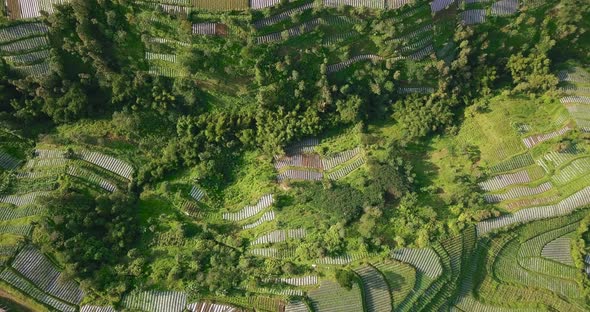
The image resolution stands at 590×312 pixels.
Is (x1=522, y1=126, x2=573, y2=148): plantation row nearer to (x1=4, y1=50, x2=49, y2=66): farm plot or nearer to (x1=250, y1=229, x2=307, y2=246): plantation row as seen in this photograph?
(x1=250, y1=229, x2=307, y2=246): plantation row

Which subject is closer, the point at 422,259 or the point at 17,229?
the point at 17,229

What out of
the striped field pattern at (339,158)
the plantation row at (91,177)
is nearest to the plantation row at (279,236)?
the striped field pattern at (339,158)

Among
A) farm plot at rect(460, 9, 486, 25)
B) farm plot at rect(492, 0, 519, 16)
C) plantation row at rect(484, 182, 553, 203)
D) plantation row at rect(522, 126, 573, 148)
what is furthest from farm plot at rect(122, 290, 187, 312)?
farm plot at rect(492, 0, 519, 16)

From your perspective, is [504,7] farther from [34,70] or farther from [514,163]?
[34,70]

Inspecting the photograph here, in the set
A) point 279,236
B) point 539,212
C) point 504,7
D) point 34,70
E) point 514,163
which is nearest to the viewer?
point 279,236

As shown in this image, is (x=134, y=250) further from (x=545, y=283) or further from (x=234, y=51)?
(x=545, y=283)

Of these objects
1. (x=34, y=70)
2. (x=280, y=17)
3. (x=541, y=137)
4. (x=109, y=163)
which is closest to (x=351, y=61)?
(x=280, y=17)

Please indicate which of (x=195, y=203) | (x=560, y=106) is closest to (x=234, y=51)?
(x=195, y=203)
